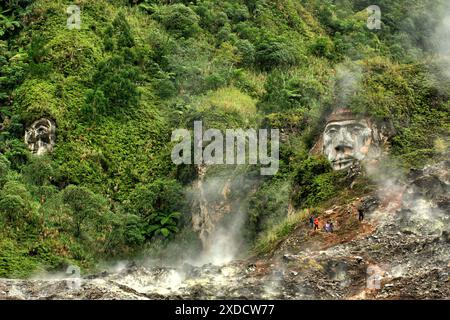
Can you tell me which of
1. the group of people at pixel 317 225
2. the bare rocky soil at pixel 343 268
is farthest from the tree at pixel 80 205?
the group of people at pixel 317 225

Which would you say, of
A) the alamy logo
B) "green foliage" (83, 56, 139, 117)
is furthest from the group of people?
"green foliage" (83, 56, 139, 117)

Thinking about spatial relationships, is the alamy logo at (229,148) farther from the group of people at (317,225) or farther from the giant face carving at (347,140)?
the group of people at (317,225)

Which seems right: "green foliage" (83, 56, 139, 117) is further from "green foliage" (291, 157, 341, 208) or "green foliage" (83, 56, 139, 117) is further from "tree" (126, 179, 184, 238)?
"green foliage" (291, 157, 341, 208)

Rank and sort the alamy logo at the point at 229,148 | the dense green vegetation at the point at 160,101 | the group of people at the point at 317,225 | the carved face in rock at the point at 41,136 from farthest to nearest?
1. the carved face in rock at the point at 41,136
2. the alamy logo at the point at 229,148
3. the dense green vegetation at the point at 160,101
4. the group of people at the point at 317,225

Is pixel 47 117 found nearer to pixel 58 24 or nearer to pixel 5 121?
pixel 5 121

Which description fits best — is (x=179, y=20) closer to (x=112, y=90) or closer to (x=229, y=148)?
(x=112, y=90)

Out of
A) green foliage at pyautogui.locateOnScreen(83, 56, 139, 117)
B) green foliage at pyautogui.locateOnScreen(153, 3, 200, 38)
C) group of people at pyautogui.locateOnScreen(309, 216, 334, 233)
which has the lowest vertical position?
group of people at pyautogui.locateOnScreen(309, 216, 334, 233)

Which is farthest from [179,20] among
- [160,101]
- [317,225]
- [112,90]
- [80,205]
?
[317,225]
